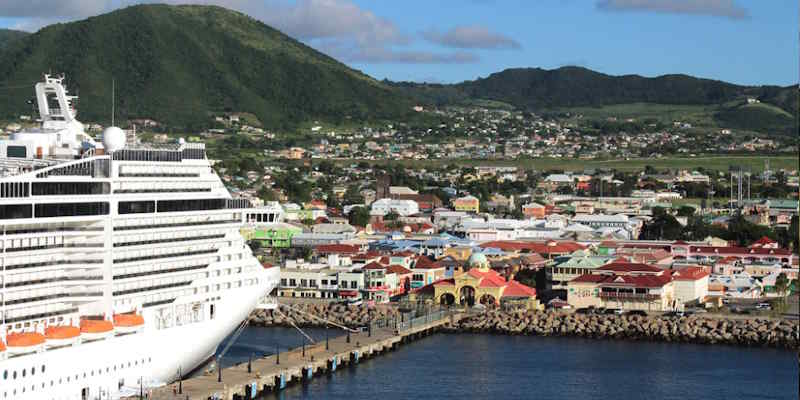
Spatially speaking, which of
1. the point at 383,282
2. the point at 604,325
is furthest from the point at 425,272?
the point at 604,325

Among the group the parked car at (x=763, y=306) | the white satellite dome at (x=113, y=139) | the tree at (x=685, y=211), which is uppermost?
the white satellite dome at (x=113, y=139)

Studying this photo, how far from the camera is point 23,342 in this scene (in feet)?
109

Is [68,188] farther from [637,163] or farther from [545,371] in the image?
[637,163]

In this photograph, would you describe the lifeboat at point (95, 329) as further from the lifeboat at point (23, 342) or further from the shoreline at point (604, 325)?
the shoreline at point (604, 325)

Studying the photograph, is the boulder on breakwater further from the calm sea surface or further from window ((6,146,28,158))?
window ((6,146,28,158))

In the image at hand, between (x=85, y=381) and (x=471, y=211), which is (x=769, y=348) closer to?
(x=85, y=381)

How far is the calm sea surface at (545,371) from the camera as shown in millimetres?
45938

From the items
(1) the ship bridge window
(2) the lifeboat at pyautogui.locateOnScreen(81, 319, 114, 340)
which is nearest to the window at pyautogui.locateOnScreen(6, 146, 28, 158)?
(1) the ship bridge window

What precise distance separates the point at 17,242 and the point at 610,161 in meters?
162

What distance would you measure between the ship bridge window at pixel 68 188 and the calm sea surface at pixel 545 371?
1038cm

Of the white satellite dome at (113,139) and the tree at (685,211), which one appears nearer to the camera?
the white satellite dome at (113,139)

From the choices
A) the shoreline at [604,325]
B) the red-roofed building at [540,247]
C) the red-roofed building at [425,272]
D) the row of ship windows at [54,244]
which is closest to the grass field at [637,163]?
the red-roofed building at [540,247]

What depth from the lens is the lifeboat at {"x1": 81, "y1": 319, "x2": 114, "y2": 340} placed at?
35.4 m

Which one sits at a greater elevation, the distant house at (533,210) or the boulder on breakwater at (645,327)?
the distant house at (533,210)
